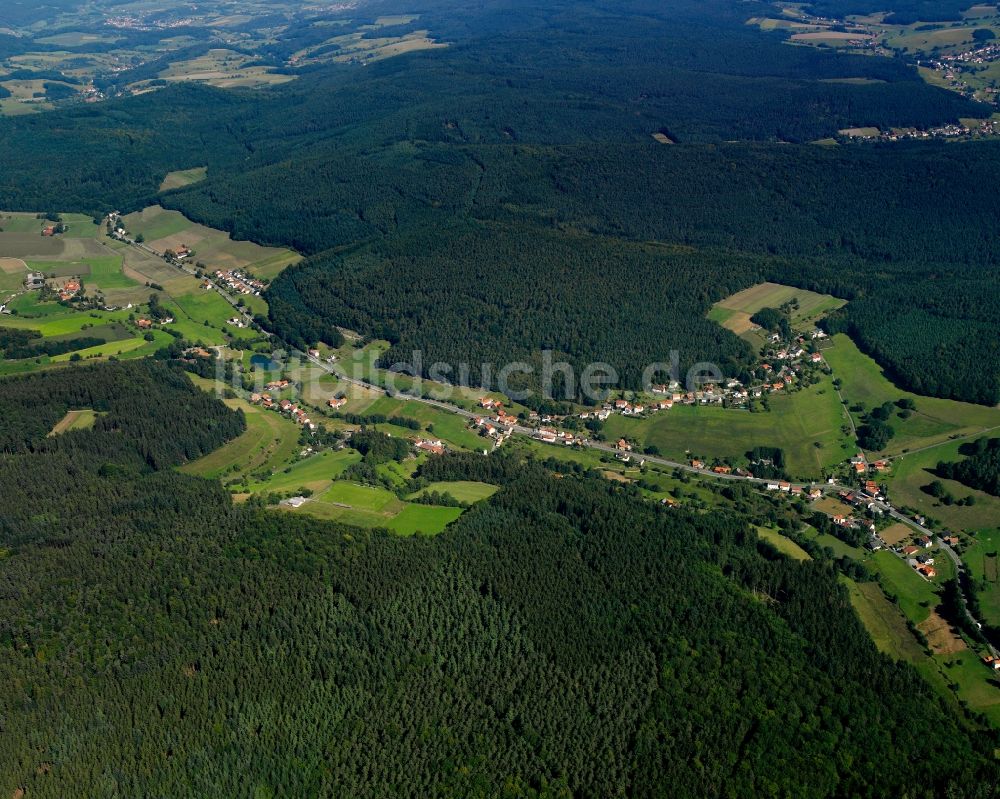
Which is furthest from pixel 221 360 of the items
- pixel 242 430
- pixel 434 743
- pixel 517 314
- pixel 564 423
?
pixel 434 743

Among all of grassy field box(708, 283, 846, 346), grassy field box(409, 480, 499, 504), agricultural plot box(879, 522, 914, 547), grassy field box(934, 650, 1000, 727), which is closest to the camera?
grassy field box(934, 650, 1000, 727)

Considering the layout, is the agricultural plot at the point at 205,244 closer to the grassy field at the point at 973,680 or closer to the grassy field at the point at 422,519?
the grassy field at the point at 422,519

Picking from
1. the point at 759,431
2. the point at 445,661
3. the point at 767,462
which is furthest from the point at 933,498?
the point at 445,661

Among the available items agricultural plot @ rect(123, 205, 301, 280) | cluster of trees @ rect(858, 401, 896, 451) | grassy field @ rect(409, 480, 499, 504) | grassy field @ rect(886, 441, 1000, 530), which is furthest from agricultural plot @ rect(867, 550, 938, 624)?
agricultural plot @ rect(123, 205, 301, 280)

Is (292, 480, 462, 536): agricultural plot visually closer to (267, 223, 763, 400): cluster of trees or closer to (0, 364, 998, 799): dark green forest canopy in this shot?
(0, 364, 998, 799): dark green forest canopy

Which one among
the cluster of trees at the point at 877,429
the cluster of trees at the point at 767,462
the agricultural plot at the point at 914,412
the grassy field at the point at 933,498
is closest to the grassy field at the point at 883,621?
the grassy field at the point at 933,498

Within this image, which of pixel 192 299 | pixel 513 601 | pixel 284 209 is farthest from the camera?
pixel 284 209

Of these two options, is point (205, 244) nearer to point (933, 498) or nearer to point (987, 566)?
point (933, 498)

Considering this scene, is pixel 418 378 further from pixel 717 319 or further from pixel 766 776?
pixel 766 776
